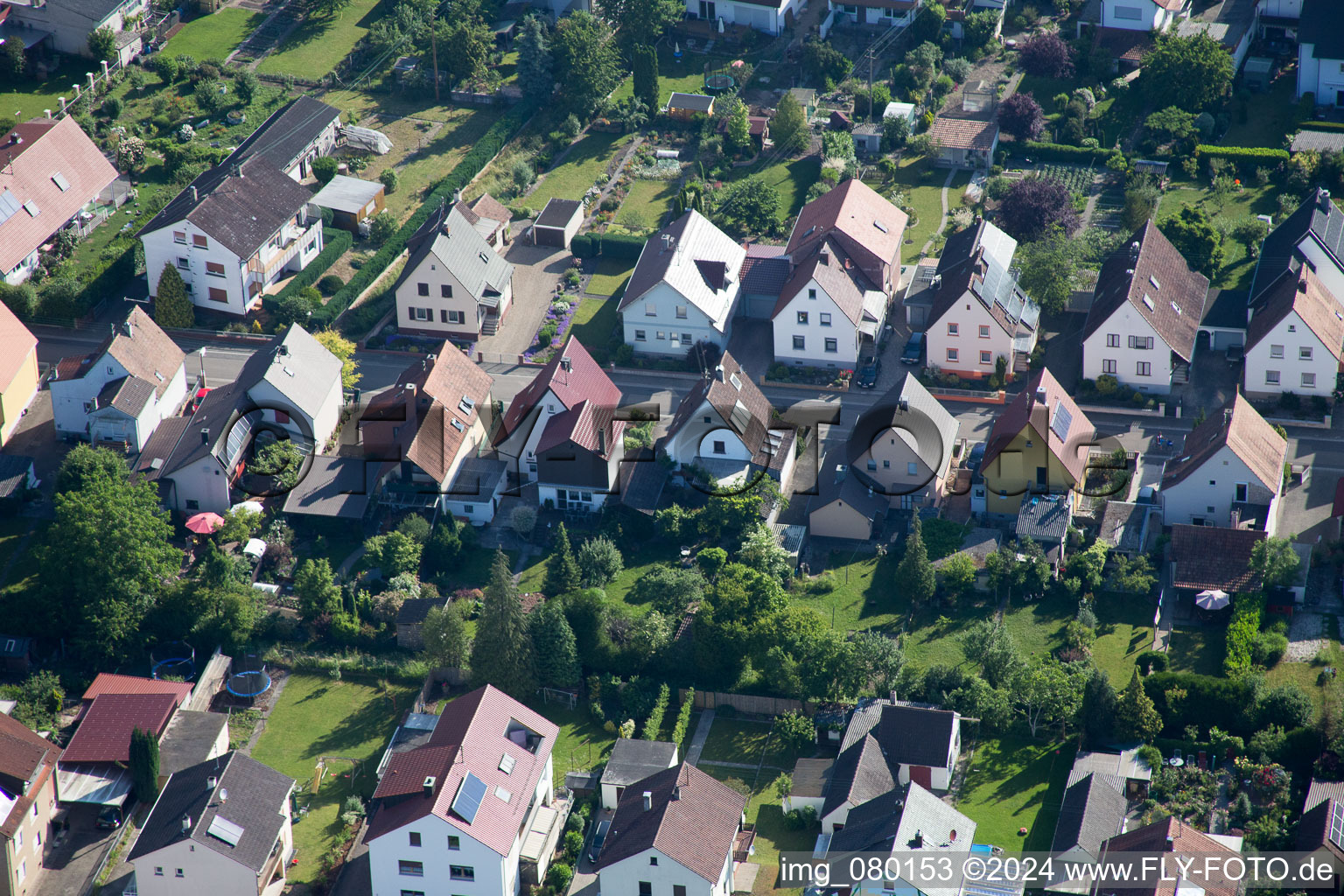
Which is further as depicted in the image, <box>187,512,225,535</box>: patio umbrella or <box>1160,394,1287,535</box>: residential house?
<box>187,512,225,535</box>: patio umbrella

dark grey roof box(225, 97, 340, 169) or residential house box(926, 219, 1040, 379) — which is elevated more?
dark grey roof box(225, 97, 340, 169)

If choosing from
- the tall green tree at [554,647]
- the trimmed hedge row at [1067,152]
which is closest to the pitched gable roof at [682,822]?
the tall green tree at [554,647]

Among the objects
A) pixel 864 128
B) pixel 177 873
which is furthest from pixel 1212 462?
pixel 177 873

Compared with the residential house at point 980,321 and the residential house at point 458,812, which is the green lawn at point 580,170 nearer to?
the residential house at point 980,321

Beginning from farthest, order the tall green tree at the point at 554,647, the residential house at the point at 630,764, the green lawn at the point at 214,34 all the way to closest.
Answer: the green lawn at the point at 214,34, the tall green tree at the point at 554,647, the residential house at the point at 630,764

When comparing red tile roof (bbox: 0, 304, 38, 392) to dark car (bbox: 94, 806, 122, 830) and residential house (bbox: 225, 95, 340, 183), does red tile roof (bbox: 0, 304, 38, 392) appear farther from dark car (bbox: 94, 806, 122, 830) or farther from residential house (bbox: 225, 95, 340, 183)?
dark car (bbox: 94, 806, 122, 830)

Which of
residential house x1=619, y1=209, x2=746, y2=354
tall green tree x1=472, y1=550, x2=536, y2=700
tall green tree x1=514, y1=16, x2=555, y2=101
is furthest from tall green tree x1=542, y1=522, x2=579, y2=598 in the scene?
tall green tree x1=514, y1=16, x2=555, y2=101

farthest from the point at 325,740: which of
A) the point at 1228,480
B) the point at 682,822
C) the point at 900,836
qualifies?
the point at 1228,480
